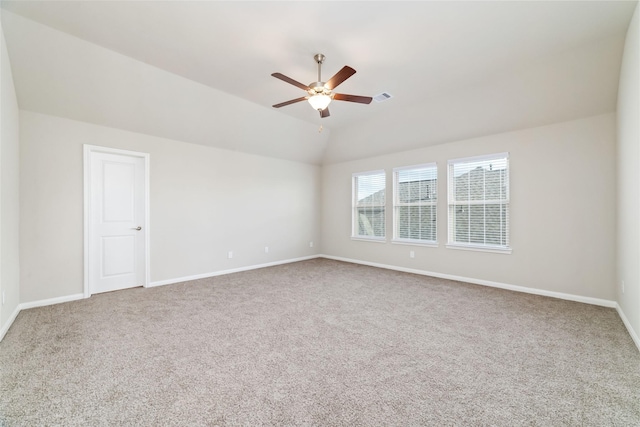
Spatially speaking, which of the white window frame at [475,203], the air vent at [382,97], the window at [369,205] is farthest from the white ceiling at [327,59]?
the window at [369,205]

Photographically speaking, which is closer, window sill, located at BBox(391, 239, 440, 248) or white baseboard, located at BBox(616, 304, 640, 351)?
white baseboard, located at BBox(616, 304, 640, 351)

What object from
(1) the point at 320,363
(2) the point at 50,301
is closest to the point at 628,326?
(1) the point at 320,363

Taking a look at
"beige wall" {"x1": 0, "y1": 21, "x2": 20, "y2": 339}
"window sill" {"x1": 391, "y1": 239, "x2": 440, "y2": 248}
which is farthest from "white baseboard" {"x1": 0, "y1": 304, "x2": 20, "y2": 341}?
"window sill" {"x1": 391, "y1": 239, "x2": 440, "y2": 248}

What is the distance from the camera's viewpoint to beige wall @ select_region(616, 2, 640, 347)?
2.52 meters

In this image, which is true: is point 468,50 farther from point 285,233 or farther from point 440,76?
point 285,233

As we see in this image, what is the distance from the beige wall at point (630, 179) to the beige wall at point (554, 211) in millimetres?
305

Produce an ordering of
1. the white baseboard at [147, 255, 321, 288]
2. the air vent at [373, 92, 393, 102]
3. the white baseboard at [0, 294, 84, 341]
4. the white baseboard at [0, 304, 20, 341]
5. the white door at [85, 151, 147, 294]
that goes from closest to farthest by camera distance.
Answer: the white baseboard at [0, 304, 20, 341], the white baseboard at [0, 294, 84, 341], the white door at [85, 151, 147, 294], the air vent at [373, 92, 393, 102], the white baseboard at [147, 255, 321, 288]

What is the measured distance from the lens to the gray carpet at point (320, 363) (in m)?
1.69

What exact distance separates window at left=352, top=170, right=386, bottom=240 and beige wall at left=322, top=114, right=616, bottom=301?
1.35m

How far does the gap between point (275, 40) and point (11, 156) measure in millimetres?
3260

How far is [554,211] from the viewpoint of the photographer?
3.97m

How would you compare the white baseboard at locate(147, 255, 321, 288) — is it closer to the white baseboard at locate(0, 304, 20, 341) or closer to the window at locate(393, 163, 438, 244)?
the white baseboard at locate(0, 304, 20, 341)

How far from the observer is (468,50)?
10.1 feet

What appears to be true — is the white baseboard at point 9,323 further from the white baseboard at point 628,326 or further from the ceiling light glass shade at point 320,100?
the white baseboard at point 628,326
